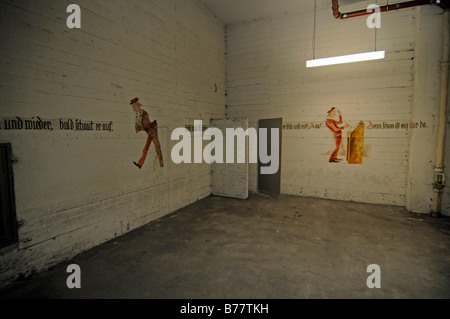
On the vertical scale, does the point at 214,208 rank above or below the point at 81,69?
below

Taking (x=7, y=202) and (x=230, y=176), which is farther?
(x=230, y=176)

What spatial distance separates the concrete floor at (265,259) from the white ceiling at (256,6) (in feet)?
14.7

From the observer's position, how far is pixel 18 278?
2535 mm

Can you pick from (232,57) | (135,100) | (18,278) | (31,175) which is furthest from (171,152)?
(232,57)

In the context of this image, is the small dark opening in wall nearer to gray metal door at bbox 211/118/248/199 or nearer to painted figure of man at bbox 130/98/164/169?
painted figure of man at bbox 130/98/164/169

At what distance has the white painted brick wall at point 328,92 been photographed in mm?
4980

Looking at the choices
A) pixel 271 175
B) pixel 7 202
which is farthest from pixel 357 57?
pixel 7 202

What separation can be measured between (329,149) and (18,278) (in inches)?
223

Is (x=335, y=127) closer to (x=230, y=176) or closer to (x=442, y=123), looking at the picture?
(x=442, y=123)

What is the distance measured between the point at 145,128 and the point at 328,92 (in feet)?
13.3

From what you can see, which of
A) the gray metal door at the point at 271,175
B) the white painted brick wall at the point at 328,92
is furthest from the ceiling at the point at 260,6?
the gray metal door at the point at 271,175

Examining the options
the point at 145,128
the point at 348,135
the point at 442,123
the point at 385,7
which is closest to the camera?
the point at 145,128

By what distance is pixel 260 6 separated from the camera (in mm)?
5512

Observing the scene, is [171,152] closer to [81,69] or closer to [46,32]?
[81,69]
